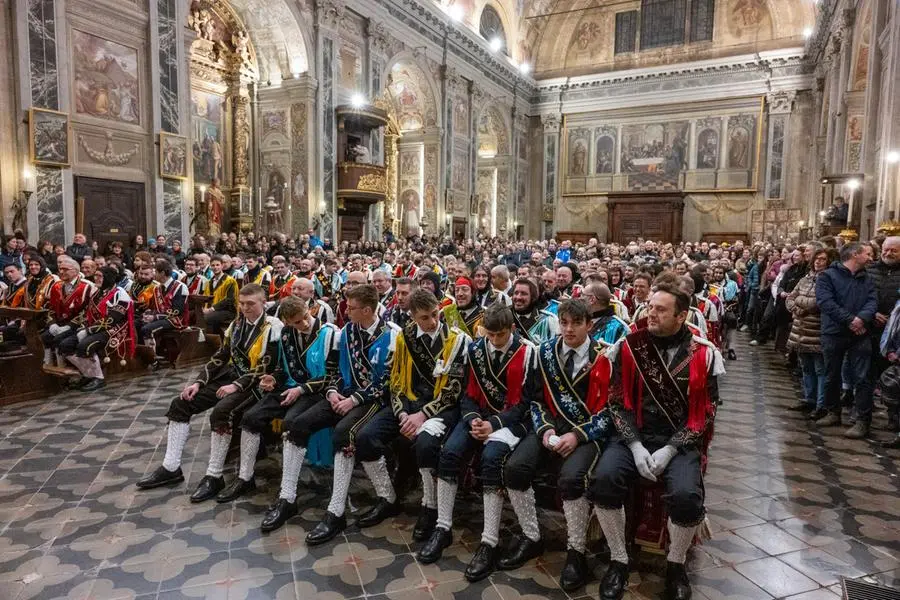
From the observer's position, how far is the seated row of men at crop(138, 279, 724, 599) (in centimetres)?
308

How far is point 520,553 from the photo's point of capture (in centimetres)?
328

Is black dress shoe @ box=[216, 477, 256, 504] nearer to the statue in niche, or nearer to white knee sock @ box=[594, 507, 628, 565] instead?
white knee sock @ box=[594, 507, 628, 565]

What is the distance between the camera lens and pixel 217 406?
168 inches

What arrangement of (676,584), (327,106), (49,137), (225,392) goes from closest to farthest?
(676,584) → (225,392) → (49,137) → (327,106)

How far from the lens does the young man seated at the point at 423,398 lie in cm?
363

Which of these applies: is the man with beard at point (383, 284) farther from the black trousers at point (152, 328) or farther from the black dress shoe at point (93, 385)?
the black dress shoe at point (93, 385)

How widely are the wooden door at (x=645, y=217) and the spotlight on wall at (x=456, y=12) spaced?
11006mm

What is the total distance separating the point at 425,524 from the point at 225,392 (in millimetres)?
1803

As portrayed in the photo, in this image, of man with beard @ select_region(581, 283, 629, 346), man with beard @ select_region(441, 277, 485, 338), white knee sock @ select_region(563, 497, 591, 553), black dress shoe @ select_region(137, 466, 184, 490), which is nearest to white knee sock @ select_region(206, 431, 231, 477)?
black dress shoe @ select_region(137, 466, 184, 490)

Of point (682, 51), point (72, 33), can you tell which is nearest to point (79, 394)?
point (72, 33)

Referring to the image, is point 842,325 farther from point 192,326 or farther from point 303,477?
point 192,326

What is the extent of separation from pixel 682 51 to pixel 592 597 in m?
29.6

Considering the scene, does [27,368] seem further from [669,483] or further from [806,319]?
[806,319]

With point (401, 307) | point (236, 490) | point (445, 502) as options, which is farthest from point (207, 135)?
point (445, 502)
